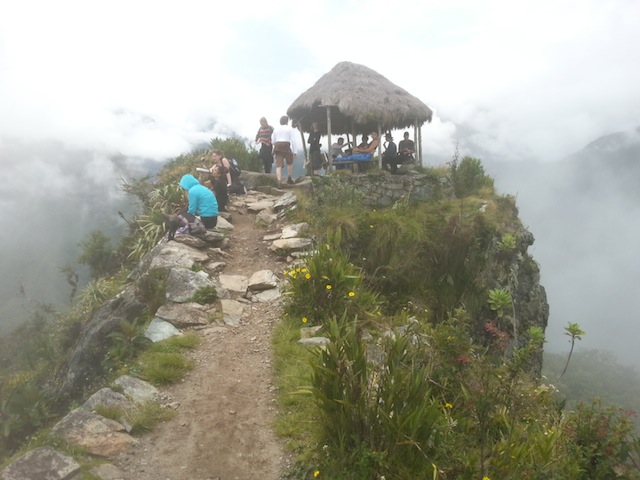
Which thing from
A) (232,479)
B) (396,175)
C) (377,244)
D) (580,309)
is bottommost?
(580,309)

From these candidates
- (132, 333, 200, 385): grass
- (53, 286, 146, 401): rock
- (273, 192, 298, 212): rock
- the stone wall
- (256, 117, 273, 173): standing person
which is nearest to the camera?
(132, 333, 200, 385): grass

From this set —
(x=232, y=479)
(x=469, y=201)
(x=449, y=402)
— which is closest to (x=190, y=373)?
(x=232, y=479)

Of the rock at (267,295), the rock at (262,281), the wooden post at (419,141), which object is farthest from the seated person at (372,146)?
the rock at (267,295)

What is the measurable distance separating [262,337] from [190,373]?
1.06 metres

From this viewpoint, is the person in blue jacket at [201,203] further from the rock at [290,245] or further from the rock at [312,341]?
the rock at [312,341]

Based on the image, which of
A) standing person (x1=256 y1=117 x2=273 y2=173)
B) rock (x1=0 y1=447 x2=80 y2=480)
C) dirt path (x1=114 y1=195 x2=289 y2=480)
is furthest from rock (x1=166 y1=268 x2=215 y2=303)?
standing person (x1=256 y1=117 x2=273 y2=173)

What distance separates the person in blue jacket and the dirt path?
2.91 metres

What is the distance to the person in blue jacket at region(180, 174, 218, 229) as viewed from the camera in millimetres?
8422

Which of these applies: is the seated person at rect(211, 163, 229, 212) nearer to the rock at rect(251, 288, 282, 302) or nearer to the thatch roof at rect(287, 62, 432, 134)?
the rock at rect(251, 288, 282, 302)

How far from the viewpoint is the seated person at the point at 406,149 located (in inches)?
562

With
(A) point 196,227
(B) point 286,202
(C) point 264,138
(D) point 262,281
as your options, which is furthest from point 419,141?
(D) point 262,281

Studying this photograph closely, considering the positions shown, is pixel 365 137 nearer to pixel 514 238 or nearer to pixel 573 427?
pixel 514 238

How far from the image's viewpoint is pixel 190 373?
16.4ft

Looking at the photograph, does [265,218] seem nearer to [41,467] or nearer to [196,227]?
→ [196,227]
